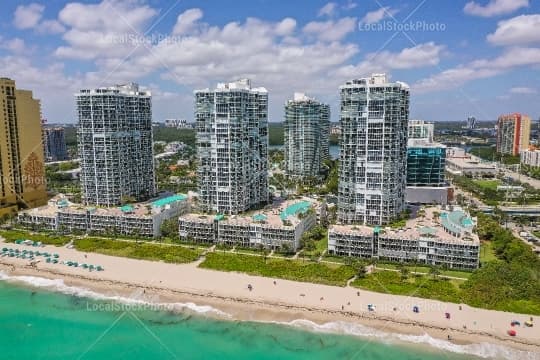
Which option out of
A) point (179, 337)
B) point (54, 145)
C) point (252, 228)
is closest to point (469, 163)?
point (252, 228)

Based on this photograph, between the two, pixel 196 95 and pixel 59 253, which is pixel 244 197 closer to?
pixel 196 95

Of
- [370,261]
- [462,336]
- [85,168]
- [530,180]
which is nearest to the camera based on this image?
[462,336]

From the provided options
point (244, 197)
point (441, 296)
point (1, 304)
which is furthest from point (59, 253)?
point (441, 296)

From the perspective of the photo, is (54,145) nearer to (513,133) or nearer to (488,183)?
(488,183)

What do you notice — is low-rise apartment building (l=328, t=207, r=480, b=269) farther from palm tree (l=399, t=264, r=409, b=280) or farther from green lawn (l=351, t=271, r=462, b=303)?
green lawn (l=351, t=271, r=462, b=303)

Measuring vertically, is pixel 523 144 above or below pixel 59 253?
above
